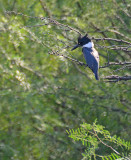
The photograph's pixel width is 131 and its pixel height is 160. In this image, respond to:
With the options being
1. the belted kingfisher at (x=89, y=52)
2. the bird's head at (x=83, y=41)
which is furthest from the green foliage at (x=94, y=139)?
the bird's head at (x=83, y=41)

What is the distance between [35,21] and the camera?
9.76 ft

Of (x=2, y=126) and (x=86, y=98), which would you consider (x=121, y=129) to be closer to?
(x=86, y=98)

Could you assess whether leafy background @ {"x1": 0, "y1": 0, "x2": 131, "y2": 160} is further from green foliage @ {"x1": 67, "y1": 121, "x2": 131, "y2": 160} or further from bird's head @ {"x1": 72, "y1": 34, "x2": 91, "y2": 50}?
green foliage @ {"x1": 67, "y1": 121, "x2": 131, "y2": 160}

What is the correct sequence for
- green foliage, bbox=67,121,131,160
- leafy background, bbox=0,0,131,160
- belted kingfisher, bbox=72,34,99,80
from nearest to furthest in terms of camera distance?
green foliage, bbox=67,121,131,160 → belted kingfisher, bbox=72,34,99,80 → leafy background, bbox=0,0,131,160

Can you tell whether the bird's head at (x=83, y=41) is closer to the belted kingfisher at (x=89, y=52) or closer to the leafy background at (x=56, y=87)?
the belted kingfisher at (x=89, y=52)

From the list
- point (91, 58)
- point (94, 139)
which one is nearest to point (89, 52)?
point (91, 58)

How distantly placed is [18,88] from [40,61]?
701 millimetres

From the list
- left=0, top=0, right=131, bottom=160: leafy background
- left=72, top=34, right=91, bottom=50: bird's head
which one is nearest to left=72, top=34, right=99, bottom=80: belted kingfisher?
left=72, top=34, right=91, bottom=50: bird's head

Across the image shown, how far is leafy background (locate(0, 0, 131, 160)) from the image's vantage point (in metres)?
3.53

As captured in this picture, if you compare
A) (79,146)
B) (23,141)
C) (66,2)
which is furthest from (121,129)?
(66,2)

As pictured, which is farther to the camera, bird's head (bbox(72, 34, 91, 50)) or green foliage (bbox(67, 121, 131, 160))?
bird's head (bbox(72, 34, 91, 50))

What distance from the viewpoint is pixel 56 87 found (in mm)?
3719

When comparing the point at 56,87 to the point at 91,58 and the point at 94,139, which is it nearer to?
the point at 91,58

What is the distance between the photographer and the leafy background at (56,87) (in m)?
3.53
